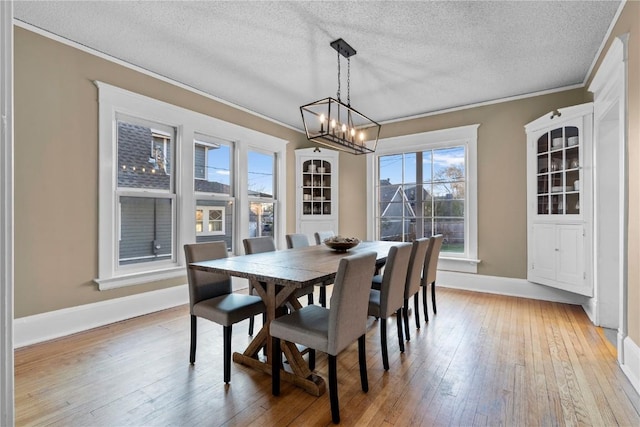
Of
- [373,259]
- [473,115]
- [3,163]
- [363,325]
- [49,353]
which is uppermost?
[473,115]

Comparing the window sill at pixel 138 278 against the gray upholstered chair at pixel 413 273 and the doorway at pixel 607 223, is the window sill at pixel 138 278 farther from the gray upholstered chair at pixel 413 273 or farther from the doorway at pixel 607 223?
the doorway at pixel 607 223

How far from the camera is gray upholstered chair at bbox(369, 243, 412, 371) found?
93.5 inches

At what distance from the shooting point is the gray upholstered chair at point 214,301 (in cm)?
220

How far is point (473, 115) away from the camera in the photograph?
4695 mm

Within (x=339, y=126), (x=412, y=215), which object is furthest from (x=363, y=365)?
(x=412, y=215)

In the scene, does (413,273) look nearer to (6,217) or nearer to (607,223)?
(607,223)

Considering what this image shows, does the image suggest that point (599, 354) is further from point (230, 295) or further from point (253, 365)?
point (230, 295)

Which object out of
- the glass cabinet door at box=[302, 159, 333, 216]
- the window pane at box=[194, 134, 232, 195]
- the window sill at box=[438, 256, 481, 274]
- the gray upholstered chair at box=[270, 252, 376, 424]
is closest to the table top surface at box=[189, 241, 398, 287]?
the gray upholstered chair at box=[270, 252, 376, 424]

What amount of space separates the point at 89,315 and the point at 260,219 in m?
2.66

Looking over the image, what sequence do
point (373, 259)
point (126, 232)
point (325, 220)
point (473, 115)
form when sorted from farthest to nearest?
point (325, 220)
point (473, 115)
point (126, 232)
point (373, 259)

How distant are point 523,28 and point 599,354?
9.35 feet

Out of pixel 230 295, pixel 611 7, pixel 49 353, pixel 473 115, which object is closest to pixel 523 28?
pixel 611 7

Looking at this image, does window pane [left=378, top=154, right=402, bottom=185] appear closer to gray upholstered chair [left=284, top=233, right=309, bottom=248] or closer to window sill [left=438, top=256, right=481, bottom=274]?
window sill [left=438, top=256, right=481, bottom=274]

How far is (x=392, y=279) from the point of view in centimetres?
243
